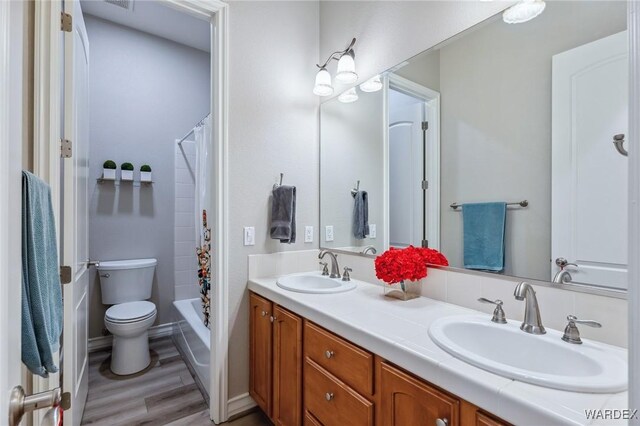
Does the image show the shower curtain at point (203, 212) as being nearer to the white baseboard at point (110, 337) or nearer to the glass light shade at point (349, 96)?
the white baseboard at point (110, 337)

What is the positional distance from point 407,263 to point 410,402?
59cm

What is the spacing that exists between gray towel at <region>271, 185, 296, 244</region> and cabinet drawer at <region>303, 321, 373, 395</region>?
0.65 meters

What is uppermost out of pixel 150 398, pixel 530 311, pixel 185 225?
pixel 185 225

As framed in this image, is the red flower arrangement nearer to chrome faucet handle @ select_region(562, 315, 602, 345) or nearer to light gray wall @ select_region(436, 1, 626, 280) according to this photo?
light gray wall @ select_region(436, 1, 626, 280)

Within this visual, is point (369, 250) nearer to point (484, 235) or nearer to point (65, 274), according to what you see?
point (484, 235)

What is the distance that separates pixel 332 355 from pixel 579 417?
795 millimetres

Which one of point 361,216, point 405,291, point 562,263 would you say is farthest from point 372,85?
point 562,263

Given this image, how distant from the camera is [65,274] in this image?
140 centimetres

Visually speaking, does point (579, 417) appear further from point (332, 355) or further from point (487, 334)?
point (332, 355)

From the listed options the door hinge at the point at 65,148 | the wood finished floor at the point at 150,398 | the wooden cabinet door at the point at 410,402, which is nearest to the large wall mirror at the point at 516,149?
the wooden cabinet door at the point at 410,402

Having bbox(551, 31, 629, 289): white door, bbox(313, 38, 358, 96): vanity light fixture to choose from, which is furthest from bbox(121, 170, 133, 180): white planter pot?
bbox(551, 31, 629, 289): white door

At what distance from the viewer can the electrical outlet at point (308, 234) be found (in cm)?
215

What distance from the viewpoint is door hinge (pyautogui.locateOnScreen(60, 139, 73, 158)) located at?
4.61ft

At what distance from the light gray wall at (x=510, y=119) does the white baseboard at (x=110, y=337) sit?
2762 millimetres
